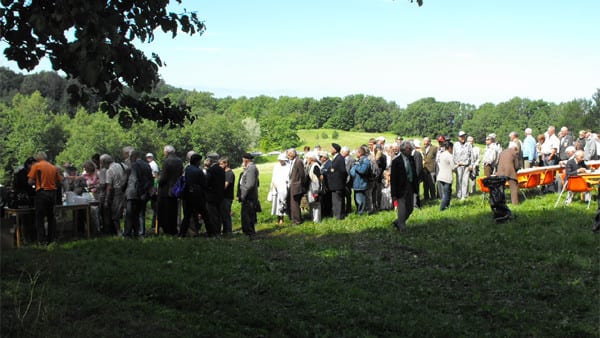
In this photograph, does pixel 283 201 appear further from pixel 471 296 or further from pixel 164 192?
pixel 471 296

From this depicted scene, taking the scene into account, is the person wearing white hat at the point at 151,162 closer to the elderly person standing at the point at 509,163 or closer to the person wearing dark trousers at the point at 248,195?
the person wearing dark trousers at the point at 248,195

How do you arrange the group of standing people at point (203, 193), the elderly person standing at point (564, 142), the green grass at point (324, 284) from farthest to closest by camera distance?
1. the elderly person standing at point (564, 142)
2. the group of standing people at point (203, 193)
3. the green grass at point (324, 284)

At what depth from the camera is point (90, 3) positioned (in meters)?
4.91

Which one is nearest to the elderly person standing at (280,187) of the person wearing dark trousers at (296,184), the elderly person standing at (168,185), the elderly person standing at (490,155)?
the person wearing dark trousers at (296,184)

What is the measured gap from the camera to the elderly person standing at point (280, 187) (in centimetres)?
1520

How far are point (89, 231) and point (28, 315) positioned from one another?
22.0 ft

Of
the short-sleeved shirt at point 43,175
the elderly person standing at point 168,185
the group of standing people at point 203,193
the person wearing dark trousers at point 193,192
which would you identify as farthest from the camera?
the elderly person standing at point 168,185

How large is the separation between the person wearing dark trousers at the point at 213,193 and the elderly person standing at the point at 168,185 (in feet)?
2.27

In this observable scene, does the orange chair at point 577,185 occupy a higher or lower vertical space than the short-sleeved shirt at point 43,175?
lower

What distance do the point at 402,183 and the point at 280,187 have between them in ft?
12.9

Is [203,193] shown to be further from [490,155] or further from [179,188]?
[490,155]

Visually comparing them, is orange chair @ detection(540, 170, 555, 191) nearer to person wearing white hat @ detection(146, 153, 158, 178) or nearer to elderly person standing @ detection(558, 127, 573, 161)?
elderly person standing @ detection(558, 127, 573, 161)

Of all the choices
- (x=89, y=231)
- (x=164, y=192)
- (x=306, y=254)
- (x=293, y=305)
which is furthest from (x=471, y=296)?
(x=89, y=231)

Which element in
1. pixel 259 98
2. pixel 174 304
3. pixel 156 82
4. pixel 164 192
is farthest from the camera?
pixel 259 98
